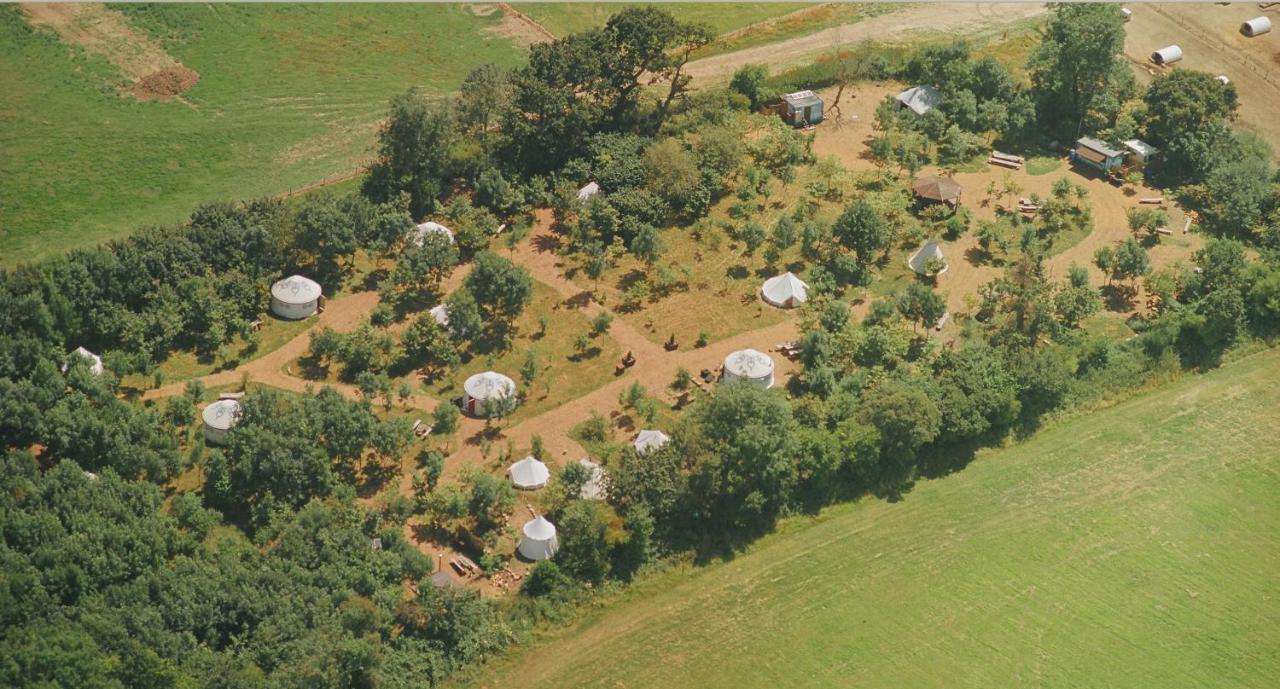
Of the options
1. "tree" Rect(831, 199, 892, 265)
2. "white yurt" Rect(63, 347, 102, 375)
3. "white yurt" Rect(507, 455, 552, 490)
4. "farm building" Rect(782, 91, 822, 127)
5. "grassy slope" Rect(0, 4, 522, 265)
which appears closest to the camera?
"white yurt" Rect(507, 455, 552, 490)

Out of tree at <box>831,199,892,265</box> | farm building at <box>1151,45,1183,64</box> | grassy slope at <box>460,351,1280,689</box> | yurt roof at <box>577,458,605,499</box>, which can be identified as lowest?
grassy slope at <box>460,351,1280,689</box>

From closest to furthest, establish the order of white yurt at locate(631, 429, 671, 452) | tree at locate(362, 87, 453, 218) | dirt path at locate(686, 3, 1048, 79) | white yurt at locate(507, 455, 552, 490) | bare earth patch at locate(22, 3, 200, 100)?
white yurt at locate(507, 455, 552, 490) < white yurt at locate(631, 429, 671, 452) < tree at locate(362, 87, 453, 218) < bare earth patch at locate(22, 3, 200, 100) < dirt path at locate(686, 3, 1048, 79)

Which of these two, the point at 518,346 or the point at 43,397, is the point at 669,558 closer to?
the point at 518,346

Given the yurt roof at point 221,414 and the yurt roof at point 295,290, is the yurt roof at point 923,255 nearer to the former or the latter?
the yurt roof at point 295,290

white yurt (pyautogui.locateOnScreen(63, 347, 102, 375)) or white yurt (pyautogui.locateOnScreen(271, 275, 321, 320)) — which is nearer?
white yurt (pyautogui.locateOnScreen(63, 347, 102, 375))

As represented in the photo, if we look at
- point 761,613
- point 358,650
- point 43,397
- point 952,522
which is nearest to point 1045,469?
point 952,522

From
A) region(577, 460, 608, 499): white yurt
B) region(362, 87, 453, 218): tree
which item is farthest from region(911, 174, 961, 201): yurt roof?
region(577, 460, 608, 499): white yurt

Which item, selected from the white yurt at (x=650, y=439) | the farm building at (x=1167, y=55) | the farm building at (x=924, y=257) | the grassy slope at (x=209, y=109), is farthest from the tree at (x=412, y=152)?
the farm building at (x=1167, y=55)

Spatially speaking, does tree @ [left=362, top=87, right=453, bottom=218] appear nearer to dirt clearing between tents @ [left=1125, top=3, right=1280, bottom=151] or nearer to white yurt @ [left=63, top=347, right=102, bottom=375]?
white yurt @ [left=63, top=347, right=102, bottom=375]
